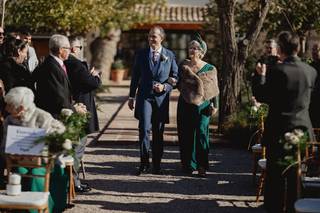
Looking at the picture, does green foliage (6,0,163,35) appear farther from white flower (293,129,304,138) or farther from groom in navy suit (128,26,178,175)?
white flower (293,129,304,138)

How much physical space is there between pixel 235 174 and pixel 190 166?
699 mm

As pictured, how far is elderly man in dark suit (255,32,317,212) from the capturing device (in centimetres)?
770

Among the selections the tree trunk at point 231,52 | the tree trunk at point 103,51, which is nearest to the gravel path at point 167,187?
the tree trunk at point 231,52

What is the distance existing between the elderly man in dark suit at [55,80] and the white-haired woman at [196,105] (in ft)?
7.80

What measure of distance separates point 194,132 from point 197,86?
2.20 ft

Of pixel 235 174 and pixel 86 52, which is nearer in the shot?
pixel 235 174

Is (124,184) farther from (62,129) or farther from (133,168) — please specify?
(62,129)

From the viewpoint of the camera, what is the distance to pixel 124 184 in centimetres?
1032

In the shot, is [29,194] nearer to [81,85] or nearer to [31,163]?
[31,163]

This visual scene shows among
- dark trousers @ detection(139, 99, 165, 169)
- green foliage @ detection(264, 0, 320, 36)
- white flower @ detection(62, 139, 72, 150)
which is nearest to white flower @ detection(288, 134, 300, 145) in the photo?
white flower @ detection(62, 139, 72, 150)

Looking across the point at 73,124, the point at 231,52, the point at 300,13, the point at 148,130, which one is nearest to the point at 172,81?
the point at 148,130

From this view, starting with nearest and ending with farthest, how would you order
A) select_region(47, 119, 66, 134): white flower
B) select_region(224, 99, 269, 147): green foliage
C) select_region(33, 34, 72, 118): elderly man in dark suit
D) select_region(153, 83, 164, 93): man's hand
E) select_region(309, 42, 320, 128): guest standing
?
select_region(47, 119, 66, 134): white flower, select_region(33, 34, 72, 118): elderly man in dark suit, select_region(309, 42, 320, 128): guest standing, select_region(153, 83, 164, 93): man's hand, select_region(224, 99, 269, 147): green foliage

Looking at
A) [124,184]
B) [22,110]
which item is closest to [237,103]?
[124,184]

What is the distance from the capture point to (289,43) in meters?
7.69
